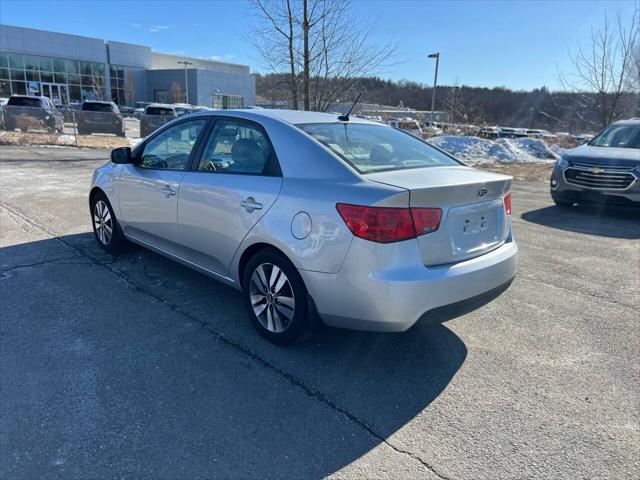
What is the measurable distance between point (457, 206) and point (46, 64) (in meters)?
62.0

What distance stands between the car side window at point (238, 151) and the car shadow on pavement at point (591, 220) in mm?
5882

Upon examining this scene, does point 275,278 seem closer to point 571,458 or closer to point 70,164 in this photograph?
point 571,458

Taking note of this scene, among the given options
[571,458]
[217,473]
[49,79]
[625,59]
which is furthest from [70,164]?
[49,79]

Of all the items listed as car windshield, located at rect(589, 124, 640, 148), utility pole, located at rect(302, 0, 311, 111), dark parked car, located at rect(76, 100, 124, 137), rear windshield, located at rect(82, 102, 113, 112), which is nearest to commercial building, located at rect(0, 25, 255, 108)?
rear windshield, located at rect(82, 102, 113, 112)

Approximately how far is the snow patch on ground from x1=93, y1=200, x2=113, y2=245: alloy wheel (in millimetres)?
15589

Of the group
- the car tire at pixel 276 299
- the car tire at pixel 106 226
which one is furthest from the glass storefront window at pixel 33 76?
the car tire at pixel 276 299

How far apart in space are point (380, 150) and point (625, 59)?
17.2 metres

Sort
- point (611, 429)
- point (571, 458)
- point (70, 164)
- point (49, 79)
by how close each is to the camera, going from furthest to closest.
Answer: point (49, 79)
point (70, 164)
point (611, 429)
point (571, 458)

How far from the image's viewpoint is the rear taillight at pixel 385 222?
2748 mm

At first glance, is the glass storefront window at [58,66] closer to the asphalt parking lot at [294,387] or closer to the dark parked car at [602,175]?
the asphalt parking lot at [294,387]

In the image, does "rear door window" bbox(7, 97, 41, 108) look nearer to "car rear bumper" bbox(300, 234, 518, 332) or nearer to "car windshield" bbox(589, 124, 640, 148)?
"car windshield" bbox(589, 124, 640, 148)

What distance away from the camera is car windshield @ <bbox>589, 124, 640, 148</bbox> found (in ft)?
30.2

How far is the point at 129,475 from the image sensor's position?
2219mm

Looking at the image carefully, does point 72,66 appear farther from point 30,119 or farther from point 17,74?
point 30,119
